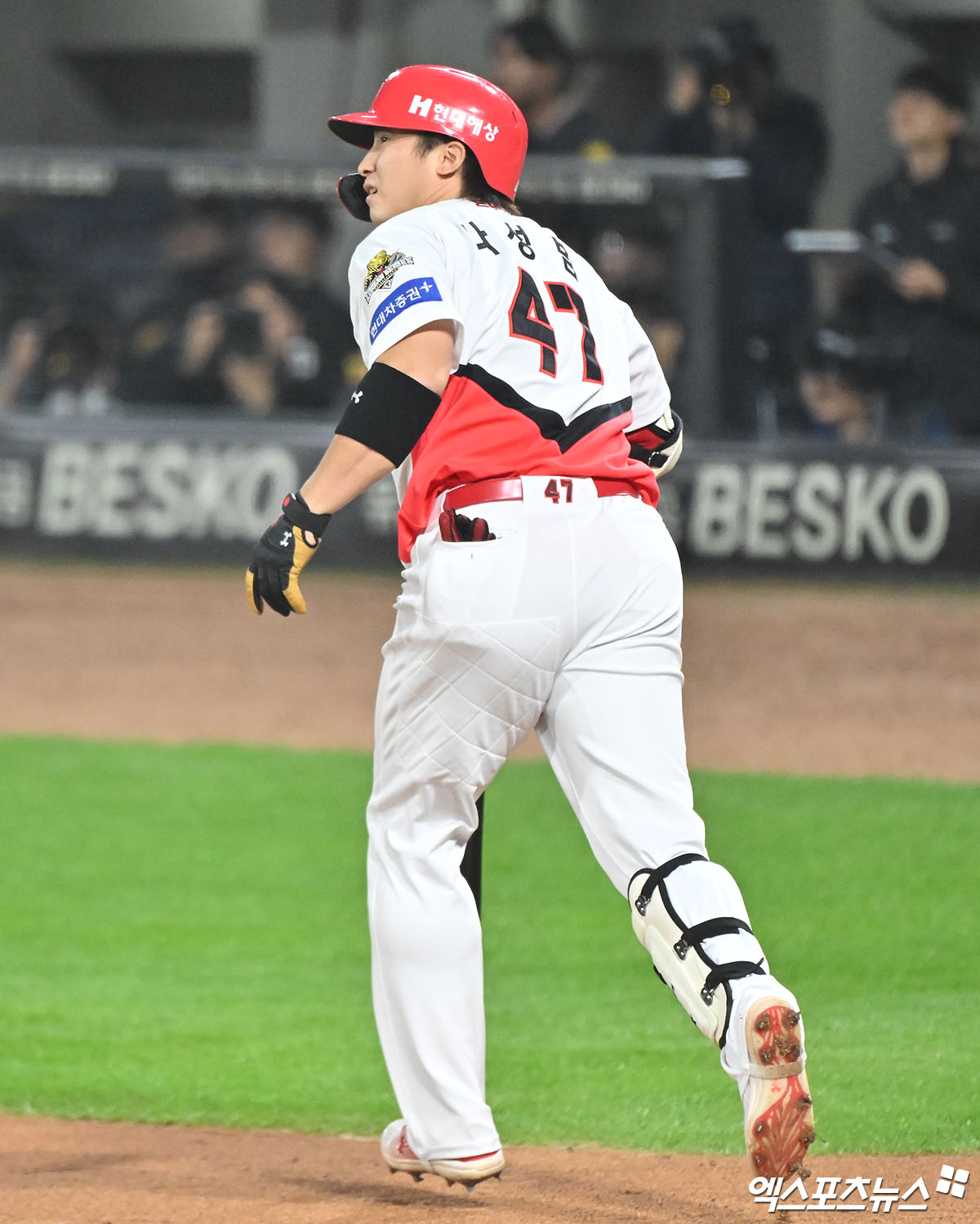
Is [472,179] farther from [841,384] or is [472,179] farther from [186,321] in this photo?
[186,321]

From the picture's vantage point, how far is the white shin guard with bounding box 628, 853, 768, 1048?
3.07 m

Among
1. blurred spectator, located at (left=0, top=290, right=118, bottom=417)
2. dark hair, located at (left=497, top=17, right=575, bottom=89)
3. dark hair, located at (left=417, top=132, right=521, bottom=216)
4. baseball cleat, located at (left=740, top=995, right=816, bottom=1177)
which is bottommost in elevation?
baseball cleat, located at (left=740, top=995, right=816, bottom=1177)

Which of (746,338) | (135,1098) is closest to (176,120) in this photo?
(746,338)

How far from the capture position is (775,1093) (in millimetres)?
2951

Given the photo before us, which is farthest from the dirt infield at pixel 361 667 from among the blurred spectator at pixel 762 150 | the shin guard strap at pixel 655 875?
the shin guard strap at pixel 655 875

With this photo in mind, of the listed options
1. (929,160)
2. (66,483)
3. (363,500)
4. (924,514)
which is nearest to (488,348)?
(924,514)

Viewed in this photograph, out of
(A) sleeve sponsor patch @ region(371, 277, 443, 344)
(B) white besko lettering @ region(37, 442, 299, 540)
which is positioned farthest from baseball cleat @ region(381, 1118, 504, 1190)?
(B) white besko lettering @ region(37, 442, 299, 540)

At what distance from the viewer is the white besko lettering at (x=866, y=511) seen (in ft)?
36.0

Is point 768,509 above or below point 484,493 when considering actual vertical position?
below

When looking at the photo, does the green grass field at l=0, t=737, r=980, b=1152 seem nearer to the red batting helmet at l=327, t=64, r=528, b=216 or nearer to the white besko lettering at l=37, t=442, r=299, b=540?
the red batting helmet at l=327, t=64, r=528, b=216

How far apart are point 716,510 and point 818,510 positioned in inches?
21.7

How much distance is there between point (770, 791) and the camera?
24.0 feet

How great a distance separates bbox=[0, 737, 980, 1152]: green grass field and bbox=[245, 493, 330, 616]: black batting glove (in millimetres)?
1354

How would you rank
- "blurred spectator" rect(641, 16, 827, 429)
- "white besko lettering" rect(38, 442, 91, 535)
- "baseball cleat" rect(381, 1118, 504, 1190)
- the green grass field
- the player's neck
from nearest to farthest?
"baseball cleat" rect(381, 1118, 504, 1190) < the green grass field < the player's neck < "blurred spectator" rect(641, 16, 827, 429) < "white besko lettering" rect(38, 442, 91, 535)
